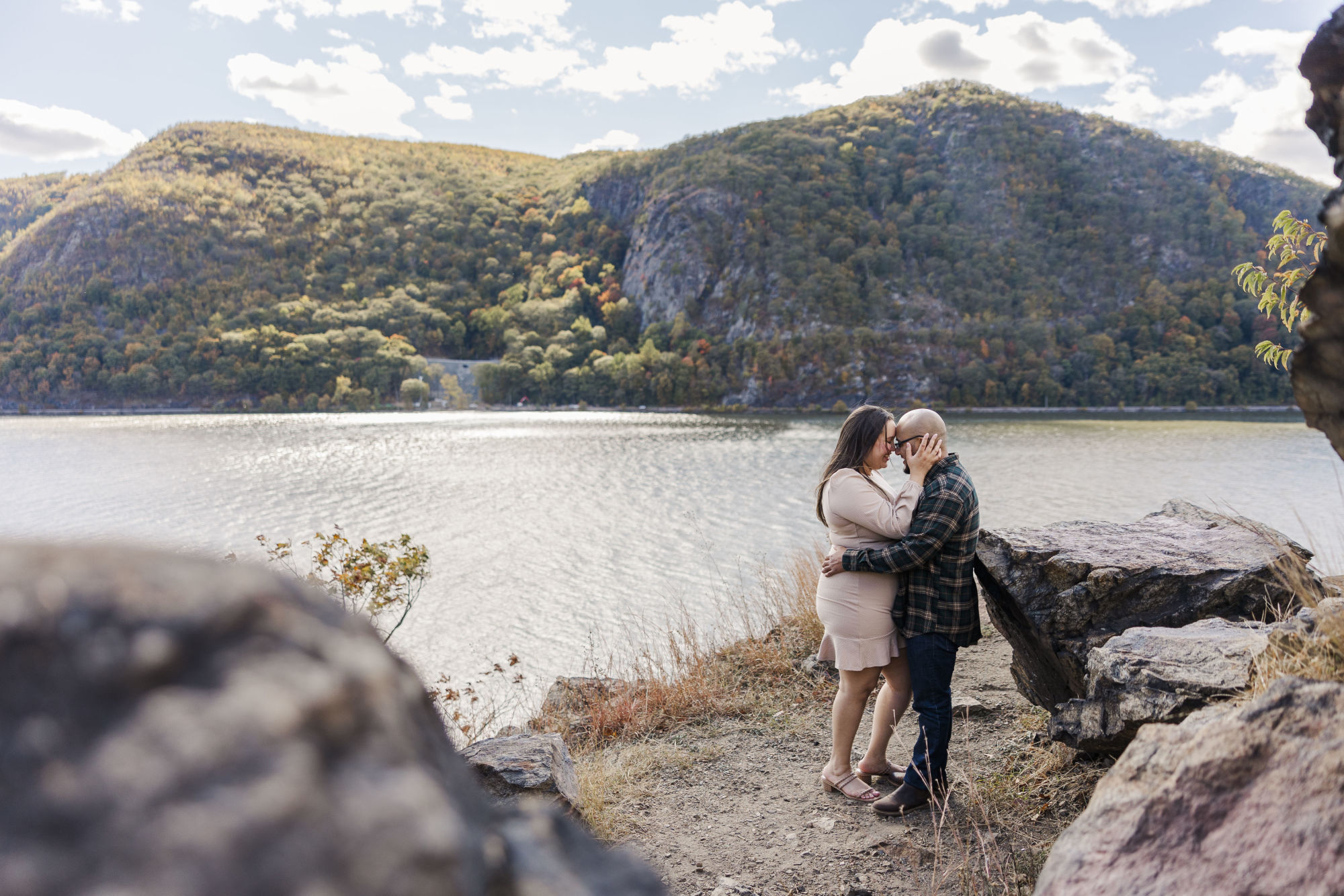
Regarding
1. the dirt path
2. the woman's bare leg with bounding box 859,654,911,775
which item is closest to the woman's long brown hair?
the woman's bare leg with bounding box 859,654,911,775

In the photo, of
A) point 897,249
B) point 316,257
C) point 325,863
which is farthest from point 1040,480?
point 316,257

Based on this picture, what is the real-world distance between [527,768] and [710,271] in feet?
397

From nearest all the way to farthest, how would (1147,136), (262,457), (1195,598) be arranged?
(1195,598), (262,457), (1147,136)

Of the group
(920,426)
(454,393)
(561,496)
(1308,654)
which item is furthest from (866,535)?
(454,393)

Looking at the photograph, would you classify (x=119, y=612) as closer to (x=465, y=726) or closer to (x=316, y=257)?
(x=465, y=726)

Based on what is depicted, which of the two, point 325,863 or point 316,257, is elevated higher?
point 316,257

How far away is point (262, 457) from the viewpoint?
134 feet

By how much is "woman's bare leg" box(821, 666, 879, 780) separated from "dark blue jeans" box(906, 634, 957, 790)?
0.25 m

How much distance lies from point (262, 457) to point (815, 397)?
72097 mm

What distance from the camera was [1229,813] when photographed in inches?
76.5

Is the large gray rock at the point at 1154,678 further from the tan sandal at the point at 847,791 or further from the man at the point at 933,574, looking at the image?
the tan sandal at the point at 847,791

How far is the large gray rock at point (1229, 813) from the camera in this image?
177 cm

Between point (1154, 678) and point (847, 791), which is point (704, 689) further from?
point (1154, 678)

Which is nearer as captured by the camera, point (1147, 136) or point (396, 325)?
point (396, 325)
